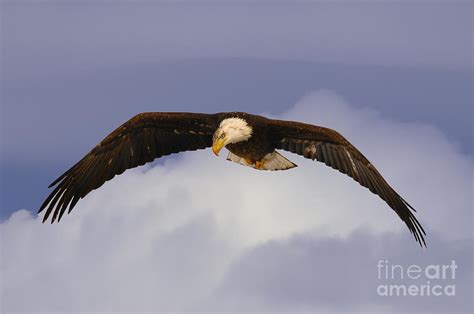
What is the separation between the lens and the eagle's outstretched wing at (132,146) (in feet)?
42.5

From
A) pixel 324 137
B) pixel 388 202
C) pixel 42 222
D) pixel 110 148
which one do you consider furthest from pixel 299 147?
pixel 42 222

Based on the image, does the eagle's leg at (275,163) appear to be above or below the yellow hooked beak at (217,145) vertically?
above

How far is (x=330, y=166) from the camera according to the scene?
13.0 meters

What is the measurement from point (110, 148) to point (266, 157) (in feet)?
7.36

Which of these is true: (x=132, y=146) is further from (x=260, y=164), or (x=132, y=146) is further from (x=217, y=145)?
(x=260, y=164)

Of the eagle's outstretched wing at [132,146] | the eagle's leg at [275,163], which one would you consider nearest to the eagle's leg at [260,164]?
the eagle's leg at [275,163]

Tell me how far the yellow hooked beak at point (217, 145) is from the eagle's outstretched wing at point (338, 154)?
0.86 metres

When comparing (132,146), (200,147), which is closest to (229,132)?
(200,147)

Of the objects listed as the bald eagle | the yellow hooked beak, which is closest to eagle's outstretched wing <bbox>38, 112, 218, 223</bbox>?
the bald eagle

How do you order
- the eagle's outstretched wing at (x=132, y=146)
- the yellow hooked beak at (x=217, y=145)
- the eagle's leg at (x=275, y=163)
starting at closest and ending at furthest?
1. the yellow hooked beak at (x=217, y=145)
2. the eagle's outstretched wing at (x=132, y=146)
3. the eagle's leg at (x=275, y=163)

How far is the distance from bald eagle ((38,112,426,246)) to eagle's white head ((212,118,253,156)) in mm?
16

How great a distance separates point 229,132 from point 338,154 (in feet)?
5.31

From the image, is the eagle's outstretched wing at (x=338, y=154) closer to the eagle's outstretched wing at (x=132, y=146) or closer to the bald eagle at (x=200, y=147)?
the bald eagle at (x=200, y=147)

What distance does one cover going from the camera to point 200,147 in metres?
13.4
